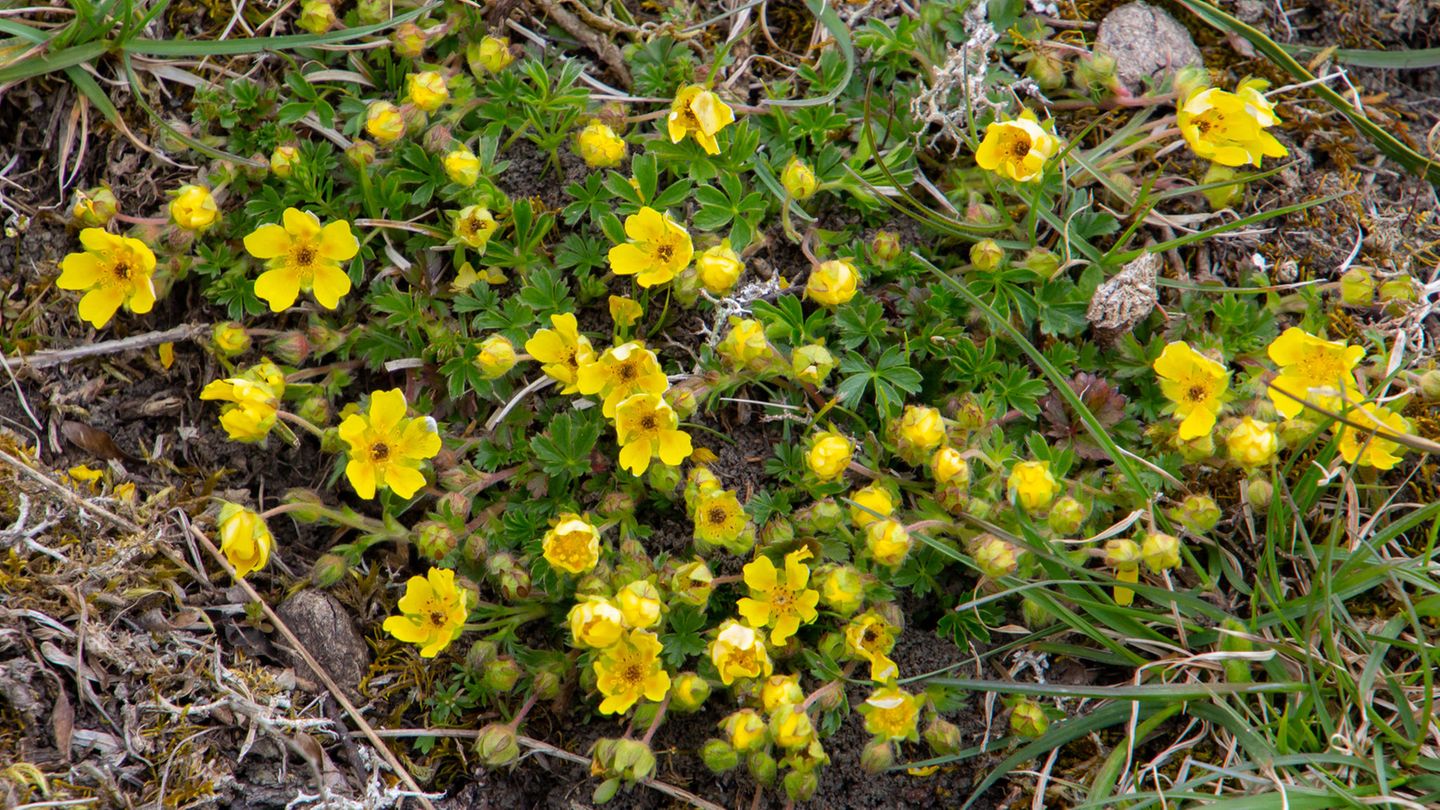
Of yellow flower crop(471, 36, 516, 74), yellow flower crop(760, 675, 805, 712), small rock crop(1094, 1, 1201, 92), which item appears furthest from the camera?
small rock crop(1094, 1, 1201, 92)

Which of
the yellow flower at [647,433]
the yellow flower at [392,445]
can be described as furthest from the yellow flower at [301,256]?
the yellow flower at [647,433]

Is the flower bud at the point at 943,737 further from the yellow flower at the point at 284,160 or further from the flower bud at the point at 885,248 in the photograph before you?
the yellow flower at the point at 284,160

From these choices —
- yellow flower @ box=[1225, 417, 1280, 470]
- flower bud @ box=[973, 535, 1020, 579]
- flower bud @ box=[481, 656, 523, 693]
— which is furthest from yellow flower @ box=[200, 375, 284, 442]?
yellow flower @ box=[1225, 417, 1280, 470]

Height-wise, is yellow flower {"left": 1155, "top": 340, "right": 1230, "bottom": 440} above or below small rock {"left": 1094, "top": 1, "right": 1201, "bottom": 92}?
below

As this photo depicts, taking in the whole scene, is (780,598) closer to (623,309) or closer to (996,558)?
(996,558)

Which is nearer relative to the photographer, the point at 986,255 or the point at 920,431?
the point at 920,431

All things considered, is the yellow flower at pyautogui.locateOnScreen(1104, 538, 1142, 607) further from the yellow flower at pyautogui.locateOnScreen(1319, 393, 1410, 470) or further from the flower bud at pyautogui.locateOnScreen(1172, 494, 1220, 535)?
the yellow flower at pyautogui.locateOnScreen(1319, 393, 1410, 470)

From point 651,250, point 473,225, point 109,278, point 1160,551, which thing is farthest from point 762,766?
point 109,278
